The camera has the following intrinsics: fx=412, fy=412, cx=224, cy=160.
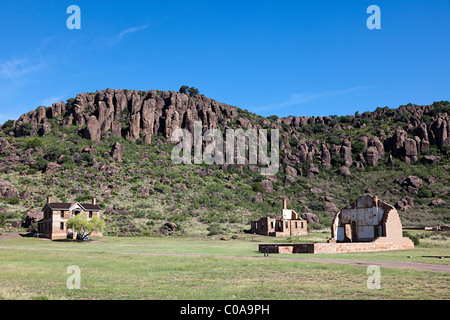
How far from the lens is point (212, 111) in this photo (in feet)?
433

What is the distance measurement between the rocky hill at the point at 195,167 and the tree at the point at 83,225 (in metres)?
10.6

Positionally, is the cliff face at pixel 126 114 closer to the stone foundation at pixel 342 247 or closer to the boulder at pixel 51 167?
the boulder at pixel 51 167

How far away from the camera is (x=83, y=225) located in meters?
55.9

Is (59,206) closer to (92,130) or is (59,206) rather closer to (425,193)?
(92,130)

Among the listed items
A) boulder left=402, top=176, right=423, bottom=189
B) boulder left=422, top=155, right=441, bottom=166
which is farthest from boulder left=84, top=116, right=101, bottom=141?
boulder left=422, top=155, right=441, bottom=166

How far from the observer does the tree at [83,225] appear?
184ft

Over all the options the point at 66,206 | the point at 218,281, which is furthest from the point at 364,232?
the point at 66,206

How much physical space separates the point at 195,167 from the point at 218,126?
2095 centimetres

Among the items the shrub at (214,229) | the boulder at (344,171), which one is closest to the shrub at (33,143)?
the shrub at (214,229)

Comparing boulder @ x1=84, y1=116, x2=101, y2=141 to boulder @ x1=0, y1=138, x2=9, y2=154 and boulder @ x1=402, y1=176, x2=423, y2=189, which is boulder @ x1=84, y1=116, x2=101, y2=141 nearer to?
boulder @ x1=0, y1=138, x2=9, y2=154

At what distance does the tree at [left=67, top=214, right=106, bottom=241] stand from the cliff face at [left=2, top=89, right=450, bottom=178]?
58703 mm

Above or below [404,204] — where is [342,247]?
below

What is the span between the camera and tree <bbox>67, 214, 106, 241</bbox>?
5597 cm

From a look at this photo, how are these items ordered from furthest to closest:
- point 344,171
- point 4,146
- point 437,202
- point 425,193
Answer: point 344,171 → point 4,146 → point 425,193 → point 437,202
